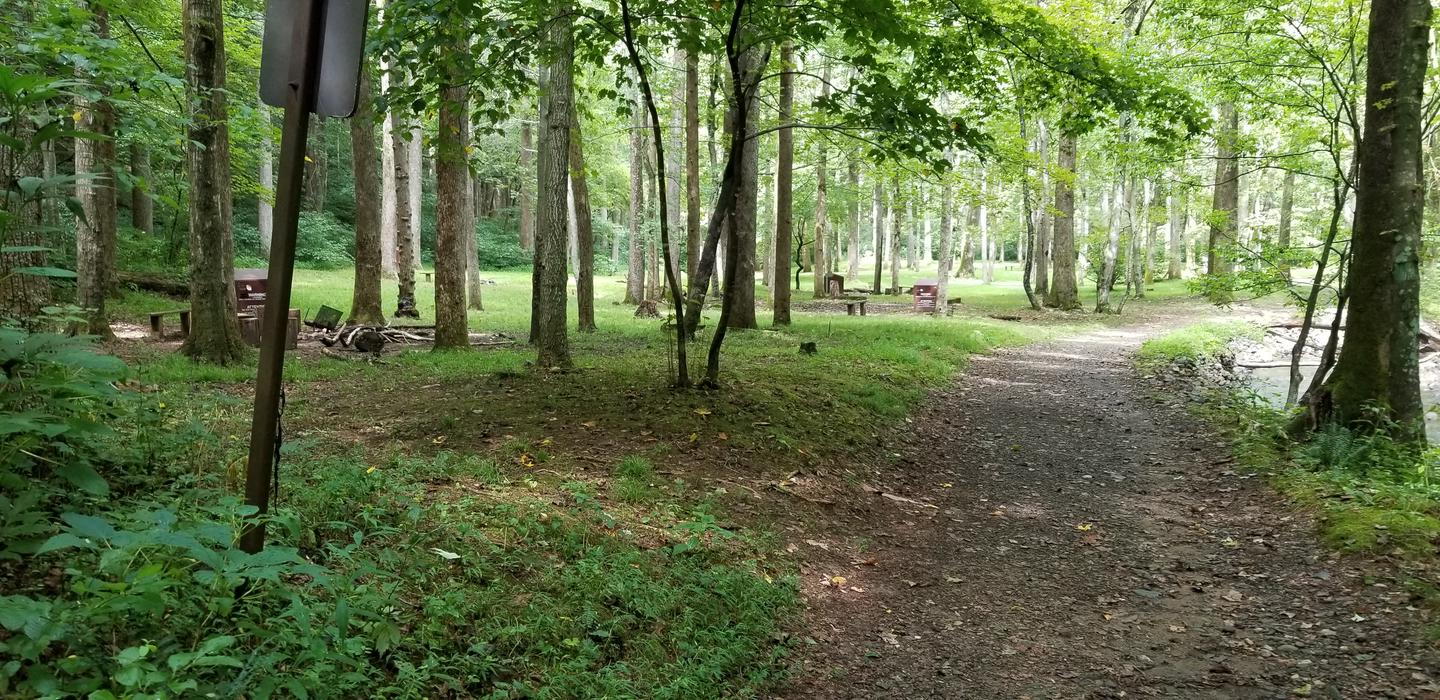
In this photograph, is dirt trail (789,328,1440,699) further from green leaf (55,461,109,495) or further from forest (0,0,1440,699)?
green leaf (55,461,109,495)

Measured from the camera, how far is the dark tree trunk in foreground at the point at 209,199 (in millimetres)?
8188

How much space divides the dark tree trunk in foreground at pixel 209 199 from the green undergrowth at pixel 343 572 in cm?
377

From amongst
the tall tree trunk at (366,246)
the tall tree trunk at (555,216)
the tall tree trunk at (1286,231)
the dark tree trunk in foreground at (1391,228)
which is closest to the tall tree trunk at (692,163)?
the tall tree trunk at (366,246)

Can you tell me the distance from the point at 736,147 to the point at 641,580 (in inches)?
179

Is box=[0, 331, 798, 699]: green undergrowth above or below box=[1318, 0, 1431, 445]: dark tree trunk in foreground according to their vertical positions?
below

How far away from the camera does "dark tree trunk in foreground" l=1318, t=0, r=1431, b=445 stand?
7293 mm

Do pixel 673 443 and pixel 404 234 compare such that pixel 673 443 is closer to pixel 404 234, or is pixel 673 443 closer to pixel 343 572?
pixel 343 572

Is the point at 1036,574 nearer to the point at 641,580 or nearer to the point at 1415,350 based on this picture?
the point at 641,580

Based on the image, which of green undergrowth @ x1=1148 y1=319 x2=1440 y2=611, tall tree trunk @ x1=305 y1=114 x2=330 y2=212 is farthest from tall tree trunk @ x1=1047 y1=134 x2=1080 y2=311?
tall tree trunk @ x1=305 y1=114 x2=330 y2=212

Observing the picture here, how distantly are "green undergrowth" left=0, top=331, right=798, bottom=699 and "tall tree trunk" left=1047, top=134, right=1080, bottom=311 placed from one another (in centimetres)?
2159

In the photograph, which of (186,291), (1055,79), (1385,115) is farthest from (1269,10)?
(186,291)

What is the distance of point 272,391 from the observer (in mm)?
2701

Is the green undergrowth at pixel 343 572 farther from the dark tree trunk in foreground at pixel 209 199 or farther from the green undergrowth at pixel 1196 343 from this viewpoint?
the green undergrowth at pixel 1196 343

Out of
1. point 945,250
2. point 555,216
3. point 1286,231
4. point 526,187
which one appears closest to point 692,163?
point 555,216
